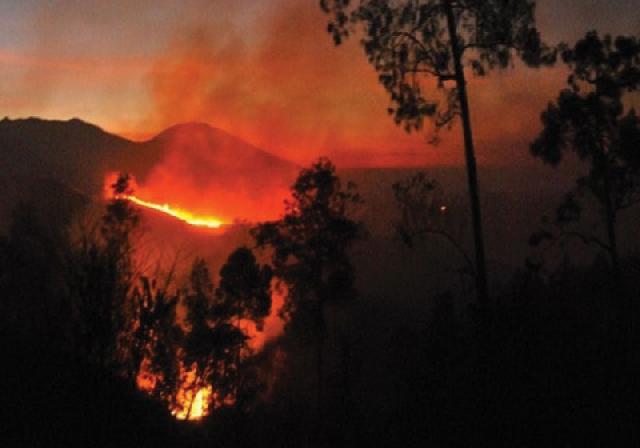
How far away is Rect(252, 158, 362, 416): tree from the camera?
3366 cm

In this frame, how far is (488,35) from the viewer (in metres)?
14.6

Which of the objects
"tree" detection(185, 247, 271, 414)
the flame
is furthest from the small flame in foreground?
"tree" detection(185, 247, 271, 414)

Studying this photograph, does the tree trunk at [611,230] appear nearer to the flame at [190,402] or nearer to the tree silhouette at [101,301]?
the flame at [190,402]

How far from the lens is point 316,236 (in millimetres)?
33969

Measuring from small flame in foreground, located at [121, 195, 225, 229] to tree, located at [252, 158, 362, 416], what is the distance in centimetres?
9177

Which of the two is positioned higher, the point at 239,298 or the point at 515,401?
the point at 239,298

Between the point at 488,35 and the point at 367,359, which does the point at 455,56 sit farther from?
the point at 367,359

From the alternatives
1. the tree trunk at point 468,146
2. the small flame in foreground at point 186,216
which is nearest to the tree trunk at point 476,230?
the tree trunk at point 468,146

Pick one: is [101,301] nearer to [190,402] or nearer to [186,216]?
[190,402]

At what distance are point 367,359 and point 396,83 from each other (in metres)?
48.9

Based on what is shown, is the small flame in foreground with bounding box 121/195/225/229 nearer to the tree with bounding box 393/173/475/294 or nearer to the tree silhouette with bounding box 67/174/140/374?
the tree with bounding box 393/173/475/294

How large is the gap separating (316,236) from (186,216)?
11379 cm

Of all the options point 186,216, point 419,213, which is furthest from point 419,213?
point 186,216

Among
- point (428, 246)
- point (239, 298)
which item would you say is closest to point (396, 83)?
point (239, 298)
